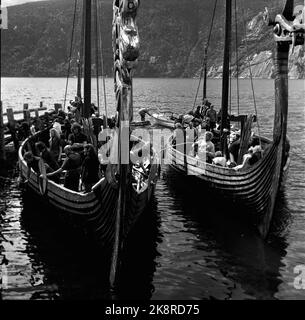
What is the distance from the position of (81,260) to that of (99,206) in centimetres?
231

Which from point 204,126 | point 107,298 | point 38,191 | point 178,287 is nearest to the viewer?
point 107,298

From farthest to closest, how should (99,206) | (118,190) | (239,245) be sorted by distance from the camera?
(239,245)
(99,206)
(118,190)

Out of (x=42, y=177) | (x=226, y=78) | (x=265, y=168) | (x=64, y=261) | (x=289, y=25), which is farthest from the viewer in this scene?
(x=226, y=78)

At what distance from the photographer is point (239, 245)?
1748 centimetres

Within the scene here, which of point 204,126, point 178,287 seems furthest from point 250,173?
point 204,126

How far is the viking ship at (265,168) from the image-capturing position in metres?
14.9

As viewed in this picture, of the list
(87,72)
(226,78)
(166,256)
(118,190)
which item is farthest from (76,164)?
(226,78)

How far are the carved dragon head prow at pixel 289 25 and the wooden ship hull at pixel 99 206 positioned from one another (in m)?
5.83

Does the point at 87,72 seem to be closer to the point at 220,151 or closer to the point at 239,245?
the point at 220,151

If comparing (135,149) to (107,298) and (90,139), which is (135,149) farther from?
(107,298)

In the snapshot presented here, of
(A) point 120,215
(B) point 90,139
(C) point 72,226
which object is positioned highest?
(B) point 90,139

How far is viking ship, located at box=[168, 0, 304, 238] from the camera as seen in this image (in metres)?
14.9

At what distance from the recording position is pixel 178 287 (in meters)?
14.3
